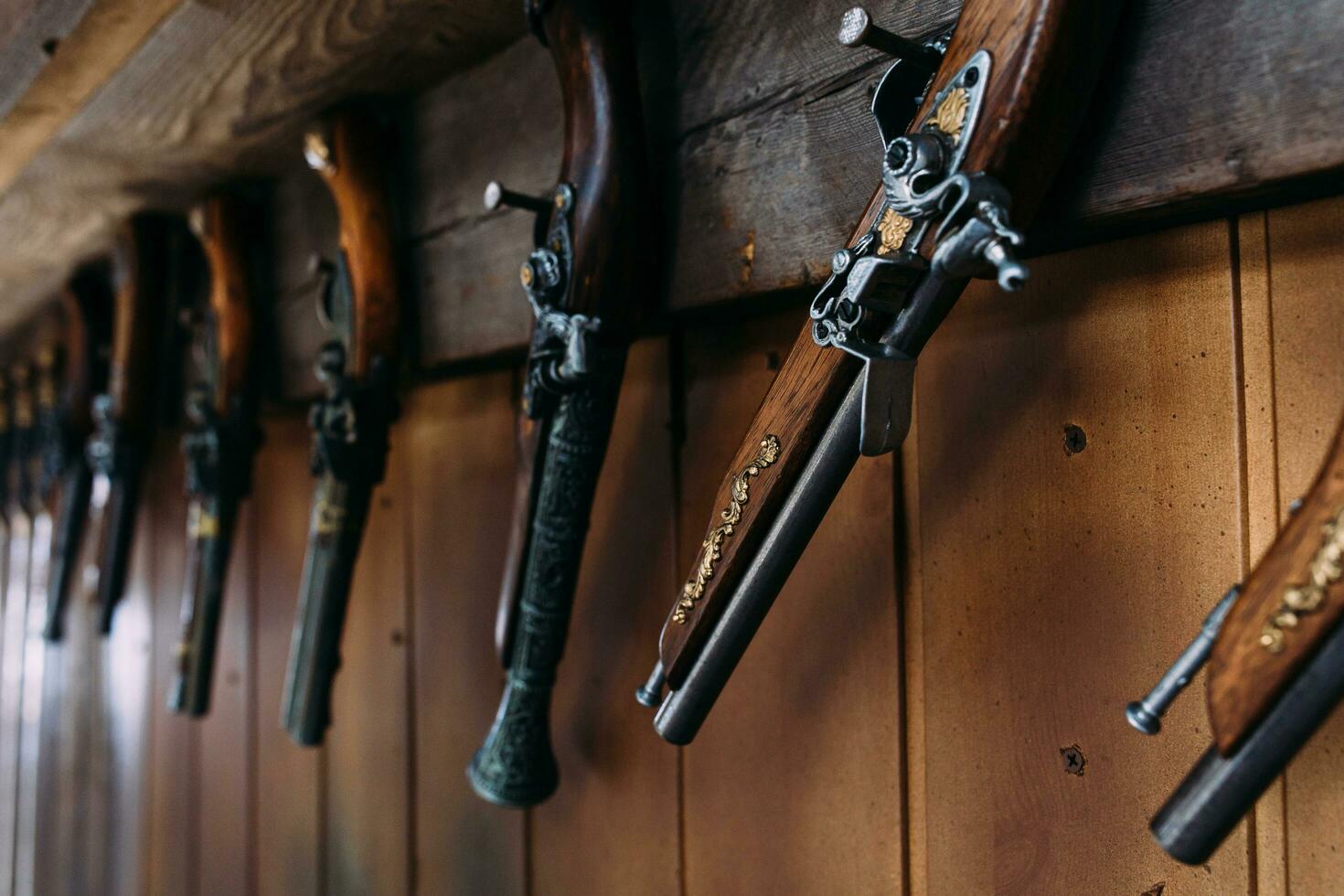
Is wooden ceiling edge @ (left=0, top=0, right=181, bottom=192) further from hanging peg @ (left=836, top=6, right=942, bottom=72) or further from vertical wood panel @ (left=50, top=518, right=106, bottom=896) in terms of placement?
vertical wood panel @ (left=50, top=518, right=106, bottom=896)

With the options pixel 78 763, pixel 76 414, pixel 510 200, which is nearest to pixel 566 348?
pixel 510 200

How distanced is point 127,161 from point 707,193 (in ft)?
Result: 2.04

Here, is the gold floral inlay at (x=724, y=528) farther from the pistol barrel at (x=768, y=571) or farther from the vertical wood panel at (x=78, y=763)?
the vertical wood panel at (x=78, y=763)

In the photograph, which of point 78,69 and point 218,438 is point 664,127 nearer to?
point 78,69

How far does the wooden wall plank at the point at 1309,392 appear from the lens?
36 centimetres

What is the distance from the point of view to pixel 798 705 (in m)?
0.55

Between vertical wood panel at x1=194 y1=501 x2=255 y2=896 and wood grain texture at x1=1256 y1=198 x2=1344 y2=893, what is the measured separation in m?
1.02

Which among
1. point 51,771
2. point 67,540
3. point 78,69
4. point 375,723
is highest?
point 78,69

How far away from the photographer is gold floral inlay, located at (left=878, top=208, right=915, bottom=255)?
1.17ft

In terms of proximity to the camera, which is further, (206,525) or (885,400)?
(206,525)

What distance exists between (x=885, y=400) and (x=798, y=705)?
250 mm

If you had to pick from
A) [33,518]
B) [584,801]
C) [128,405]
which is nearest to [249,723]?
[128,405]

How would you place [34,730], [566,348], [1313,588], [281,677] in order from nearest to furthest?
[1313,588]
[566,348]
[281,677]
[34,730]

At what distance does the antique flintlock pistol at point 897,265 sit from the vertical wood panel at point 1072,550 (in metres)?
0.09
